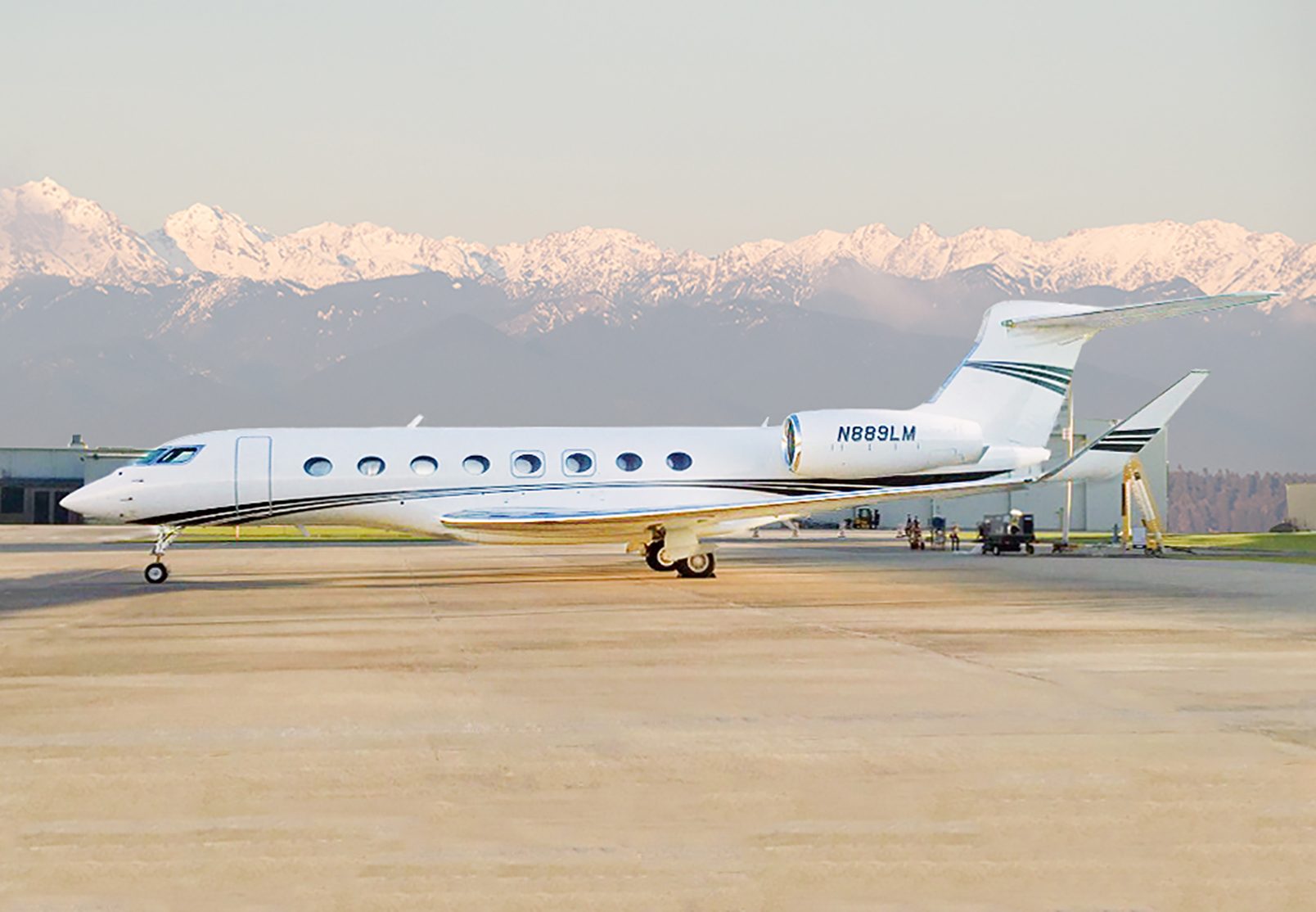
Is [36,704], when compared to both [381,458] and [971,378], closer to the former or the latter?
[381,458]

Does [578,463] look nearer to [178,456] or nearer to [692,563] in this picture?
[692,563]

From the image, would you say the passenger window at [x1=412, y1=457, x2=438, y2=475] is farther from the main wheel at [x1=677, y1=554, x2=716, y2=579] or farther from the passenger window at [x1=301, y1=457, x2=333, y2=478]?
the main wheel at [x1=677, y1=554, x2=716, y2=579]

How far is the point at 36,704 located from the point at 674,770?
5440 mm

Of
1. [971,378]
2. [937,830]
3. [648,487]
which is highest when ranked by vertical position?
[971,378]

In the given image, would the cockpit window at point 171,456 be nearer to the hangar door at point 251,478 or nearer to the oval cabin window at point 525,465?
the hangar door at point 251,478

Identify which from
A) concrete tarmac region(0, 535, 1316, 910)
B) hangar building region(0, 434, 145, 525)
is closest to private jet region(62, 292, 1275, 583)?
concrete tarmac region(0, 535, 1316, 910)

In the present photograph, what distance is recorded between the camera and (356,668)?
12453 millimetres

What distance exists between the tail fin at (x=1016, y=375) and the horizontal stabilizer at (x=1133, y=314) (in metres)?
0.05

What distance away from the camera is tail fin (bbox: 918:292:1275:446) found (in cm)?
2631

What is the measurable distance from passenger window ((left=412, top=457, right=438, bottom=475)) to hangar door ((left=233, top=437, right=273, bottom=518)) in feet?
8.32

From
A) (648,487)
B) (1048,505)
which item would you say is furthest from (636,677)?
(1048,505)

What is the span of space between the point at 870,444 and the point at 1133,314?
5.18 metres

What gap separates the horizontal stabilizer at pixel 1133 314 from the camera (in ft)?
78.1

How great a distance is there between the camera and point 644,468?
25.0m
